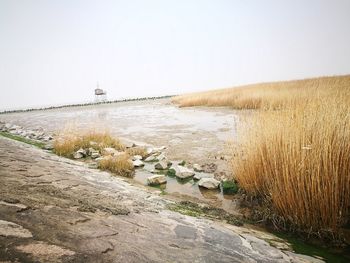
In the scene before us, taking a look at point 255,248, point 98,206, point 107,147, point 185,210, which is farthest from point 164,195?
point 107,147

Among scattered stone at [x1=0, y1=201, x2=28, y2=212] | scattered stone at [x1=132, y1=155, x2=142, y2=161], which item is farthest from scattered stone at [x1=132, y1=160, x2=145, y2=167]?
scattered stone at [x1=0, y1=201, x2=28, y2=212]

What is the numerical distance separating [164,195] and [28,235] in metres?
2.81

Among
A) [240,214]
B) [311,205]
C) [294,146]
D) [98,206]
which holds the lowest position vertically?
[240,214]

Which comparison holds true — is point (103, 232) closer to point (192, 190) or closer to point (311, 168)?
point (311, 168)

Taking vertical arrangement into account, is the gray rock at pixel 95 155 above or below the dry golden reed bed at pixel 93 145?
below

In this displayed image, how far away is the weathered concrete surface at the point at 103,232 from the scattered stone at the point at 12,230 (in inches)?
0.7

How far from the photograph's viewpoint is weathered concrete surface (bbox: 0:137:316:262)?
1872mm

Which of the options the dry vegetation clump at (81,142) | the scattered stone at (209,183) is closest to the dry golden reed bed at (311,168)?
the scattered stone at (209,183)

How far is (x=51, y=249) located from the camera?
1832 mm

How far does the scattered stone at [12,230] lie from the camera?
194cm

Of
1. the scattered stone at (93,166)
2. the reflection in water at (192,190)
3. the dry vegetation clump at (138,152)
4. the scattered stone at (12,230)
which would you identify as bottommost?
the reflection in water at (192,190)

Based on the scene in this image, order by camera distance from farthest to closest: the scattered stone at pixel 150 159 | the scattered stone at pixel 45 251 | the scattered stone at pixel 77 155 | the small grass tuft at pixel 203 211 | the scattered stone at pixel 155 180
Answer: the scattered stone at pixel 77 155, the scattered stone at pixel 150 159, the scattered stone at pixel 155 180, the small grass tuft at pixel 203 211, the scattered stone at pixel 45 251

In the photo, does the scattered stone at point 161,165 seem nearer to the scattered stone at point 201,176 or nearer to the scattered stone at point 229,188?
the scattered stone at point 201,176

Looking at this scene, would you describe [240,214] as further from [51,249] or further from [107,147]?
[107,147]
